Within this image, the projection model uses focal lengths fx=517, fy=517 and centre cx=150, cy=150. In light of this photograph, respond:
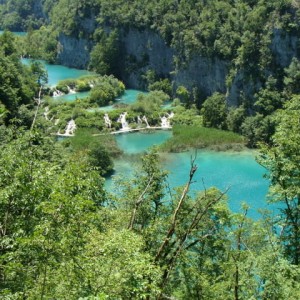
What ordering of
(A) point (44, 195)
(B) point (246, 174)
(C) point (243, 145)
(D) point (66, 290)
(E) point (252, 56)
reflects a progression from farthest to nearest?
1. (E) point (252, 56)
2. (C) point (243, 145)
3. (B) point (246, 174)
4. (A) point (44, 195)
5. (D) point (66, 290)

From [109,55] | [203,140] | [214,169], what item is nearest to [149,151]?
[214,169]

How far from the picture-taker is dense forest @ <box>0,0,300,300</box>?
984 cm

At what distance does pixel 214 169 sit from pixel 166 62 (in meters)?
33.3

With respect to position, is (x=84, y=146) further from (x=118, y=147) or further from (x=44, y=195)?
(x=44, y=195)

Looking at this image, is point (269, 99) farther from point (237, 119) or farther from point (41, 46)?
point (41, 46)

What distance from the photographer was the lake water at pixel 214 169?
118ft

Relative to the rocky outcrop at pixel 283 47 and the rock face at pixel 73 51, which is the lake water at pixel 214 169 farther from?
the rock face at pixel 73 51

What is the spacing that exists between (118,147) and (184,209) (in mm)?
31242

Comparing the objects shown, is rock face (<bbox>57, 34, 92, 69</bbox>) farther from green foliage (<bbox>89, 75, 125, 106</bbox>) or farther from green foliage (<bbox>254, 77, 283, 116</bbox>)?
green foliage (<bbox>254, 77, 283, 116</bbox>)

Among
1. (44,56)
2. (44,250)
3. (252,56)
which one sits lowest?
(44,56)

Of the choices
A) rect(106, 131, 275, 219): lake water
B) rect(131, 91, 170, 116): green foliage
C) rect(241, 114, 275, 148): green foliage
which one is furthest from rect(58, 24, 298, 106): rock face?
rect(106, 131, 275, 219): lake water

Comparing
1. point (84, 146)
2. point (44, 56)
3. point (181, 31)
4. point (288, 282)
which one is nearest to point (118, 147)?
point (84, 146)

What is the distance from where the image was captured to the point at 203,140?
160 feet

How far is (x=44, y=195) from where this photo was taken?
10.9 m
